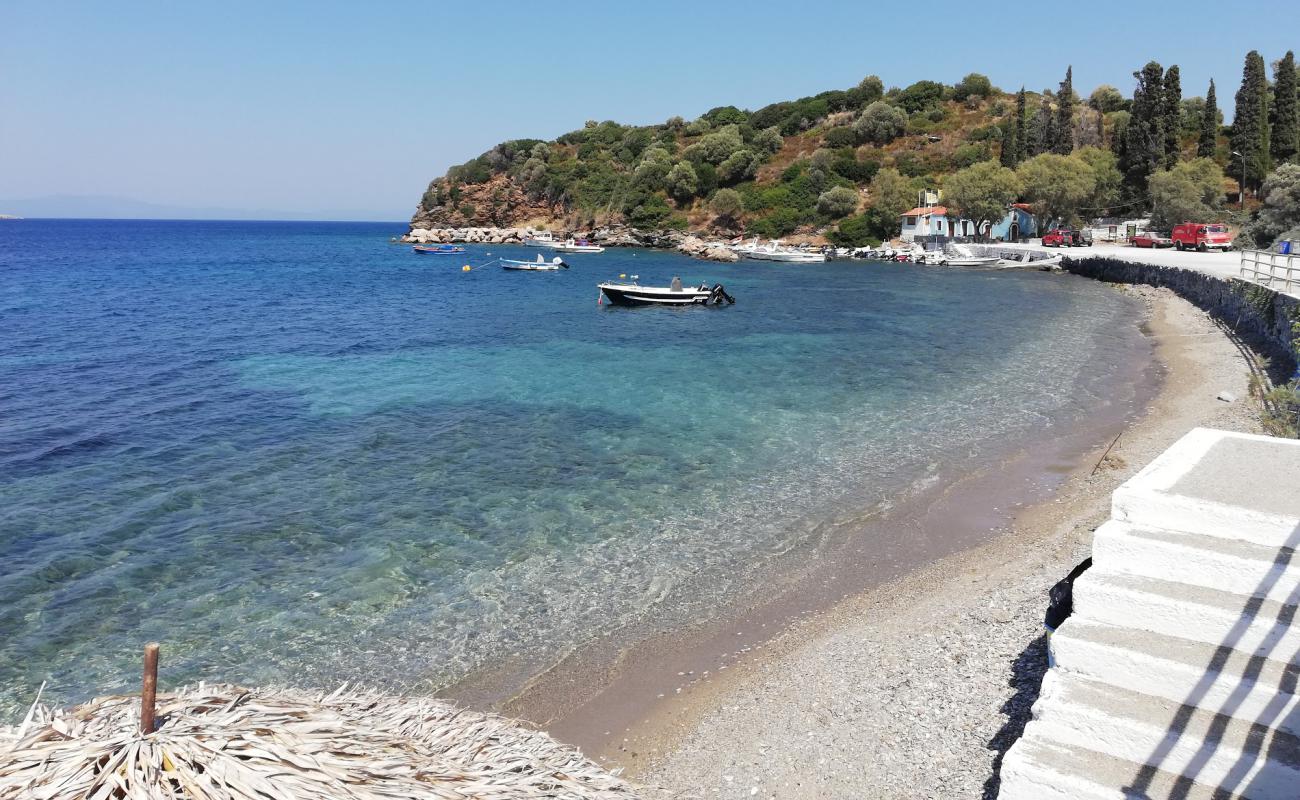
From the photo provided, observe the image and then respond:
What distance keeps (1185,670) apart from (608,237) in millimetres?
98451

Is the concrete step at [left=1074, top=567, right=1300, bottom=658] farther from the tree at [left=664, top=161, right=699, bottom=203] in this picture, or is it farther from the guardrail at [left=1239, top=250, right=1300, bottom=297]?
the tree at [left=664, top=161, right=699, bottom=203]

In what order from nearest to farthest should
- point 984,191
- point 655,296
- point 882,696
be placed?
1. point 882,696
2. point 655,296
3. point 984,191

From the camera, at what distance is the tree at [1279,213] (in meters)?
49.9

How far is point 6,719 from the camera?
8.08m

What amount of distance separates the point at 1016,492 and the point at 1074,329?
73.5 ft

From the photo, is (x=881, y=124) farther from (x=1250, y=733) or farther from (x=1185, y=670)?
(x=1250, y=733)

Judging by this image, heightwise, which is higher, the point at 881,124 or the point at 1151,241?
the point at 881,124

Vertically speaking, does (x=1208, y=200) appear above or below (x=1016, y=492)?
above

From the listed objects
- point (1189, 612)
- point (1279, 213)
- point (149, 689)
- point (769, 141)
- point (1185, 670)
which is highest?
point (769, 141)

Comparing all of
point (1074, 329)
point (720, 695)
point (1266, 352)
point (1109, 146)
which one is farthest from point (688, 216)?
point (720, 695)

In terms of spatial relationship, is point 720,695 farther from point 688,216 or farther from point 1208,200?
point 688,216

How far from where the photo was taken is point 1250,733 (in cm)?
497

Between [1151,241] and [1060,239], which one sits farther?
[1060,239]

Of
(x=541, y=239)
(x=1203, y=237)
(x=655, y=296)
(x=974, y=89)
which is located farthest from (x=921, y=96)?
(x=655, y=296)
